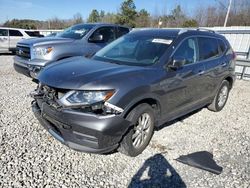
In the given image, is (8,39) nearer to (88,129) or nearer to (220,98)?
(220,98)

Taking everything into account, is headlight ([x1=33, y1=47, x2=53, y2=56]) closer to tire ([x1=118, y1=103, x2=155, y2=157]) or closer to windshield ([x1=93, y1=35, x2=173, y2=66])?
windshield ([x1=93, y1=35, x2=173, y2=66])

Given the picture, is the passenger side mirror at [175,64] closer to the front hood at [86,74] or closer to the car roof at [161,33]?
the front hood at [86,74]

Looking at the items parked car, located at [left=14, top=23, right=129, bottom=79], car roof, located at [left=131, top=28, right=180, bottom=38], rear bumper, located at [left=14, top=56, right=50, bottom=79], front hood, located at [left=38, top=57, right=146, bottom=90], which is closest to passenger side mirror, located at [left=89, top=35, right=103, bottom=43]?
parked car, located at [left=14, top=23, right=129, bottom=79]

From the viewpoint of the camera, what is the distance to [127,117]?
3.02m

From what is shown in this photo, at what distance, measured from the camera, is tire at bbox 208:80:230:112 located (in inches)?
208

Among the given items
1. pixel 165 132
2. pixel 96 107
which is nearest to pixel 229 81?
pixel 165 132

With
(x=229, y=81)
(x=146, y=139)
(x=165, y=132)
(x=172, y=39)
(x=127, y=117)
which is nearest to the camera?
(x=127, y=117)

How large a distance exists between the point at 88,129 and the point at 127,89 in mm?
696

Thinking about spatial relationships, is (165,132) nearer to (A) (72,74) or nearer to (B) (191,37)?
(B) (191,37)

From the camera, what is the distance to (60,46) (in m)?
6.31

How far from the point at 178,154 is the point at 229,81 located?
9.84 ft

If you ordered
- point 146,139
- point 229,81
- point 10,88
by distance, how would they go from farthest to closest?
point 10,88
point 229,81
point 146,139

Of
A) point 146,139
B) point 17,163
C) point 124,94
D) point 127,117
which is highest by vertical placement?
point 124,94

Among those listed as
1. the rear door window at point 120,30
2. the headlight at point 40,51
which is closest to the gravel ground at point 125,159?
the headlight at point 40,51
